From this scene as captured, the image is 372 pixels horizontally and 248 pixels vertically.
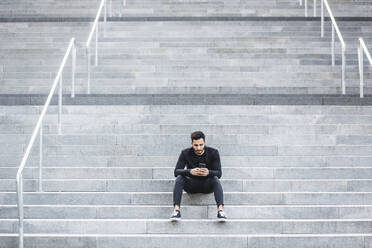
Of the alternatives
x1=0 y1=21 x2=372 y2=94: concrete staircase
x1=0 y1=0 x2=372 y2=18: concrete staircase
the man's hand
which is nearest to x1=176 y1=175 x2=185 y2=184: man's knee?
the man's hand

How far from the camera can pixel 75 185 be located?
629 centimetres

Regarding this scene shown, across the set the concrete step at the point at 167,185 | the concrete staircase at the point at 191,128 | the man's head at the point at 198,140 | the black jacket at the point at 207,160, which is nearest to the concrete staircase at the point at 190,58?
the concrete staircase at the point at 191,128

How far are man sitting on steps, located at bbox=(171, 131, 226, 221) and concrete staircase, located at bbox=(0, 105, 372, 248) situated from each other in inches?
5.6

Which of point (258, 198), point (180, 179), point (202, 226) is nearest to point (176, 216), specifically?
point (202, 226)

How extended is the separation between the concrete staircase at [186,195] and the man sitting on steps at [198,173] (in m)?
0.14

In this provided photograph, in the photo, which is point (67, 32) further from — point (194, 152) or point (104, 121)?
point (194, 152)

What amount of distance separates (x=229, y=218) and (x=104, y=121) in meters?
2.77

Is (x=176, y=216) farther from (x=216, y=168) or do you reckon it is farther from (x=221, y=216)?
(x=216, y=168)

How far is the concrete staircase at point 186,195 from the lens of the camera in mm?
5352

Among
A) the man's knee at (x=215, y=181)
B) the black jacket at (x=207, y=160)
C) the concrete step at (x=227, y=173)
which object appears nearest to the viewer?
the man's knee at (x=215, y=181)

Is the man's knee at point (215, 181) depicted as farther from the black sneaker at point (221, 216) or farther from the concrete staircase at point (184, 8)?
the concrete staircase at point (184, 8)

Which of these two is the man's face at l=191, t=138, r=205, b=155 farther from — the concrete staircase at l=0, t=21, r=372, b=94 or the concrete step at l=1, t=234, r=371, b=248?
the concrete staircase at l=0, t=21, r=372, b=94

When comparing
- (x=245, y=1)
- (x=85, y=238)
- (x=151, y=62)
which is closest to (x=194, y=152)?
(x=85, y=238)

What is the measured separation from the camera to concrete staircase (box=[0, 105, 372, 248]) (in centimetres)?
535
